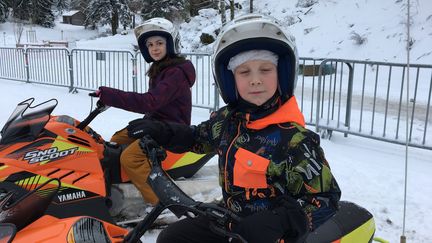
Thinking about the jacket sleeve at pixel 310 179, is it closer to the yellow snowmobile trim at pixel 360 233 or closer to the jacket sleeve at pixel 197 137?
the yellow snowmobile trim at pixel 360 233

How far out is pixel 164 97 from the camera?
138 inches

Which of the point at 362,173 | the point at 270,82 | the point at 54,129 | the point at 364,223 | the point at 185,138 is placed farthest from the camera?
the point at 362,173

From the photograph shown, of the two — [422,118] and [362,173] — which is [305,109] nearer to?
[422,118]

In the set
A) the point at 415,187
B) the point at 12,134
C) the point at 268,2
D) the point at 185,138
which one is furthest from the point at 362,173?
the point at 268,2

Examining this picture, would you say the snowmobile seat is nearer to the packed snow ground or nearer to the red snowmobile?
the red snowmobile

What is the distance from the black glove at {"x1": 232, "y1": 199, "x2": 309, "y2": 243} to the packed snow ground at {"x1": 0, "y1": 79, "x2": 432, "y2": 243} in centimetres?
204

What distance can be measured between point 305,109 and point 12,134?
6.55m

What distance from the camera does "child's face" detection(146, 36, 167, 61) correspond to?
12.0 feet

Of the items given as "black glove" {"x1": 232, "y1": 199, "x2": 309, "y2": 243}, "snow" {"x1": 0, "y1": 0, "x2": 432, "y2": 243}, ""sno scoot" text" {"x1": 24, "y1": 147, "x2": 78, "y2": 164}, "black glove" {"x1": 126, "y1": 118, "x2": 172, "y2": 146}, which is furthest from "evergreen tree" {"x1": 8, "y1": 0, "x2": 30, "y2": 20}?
"black glove" {"x1": 232, "y1": 199, "x2": 309, "y2": 243}

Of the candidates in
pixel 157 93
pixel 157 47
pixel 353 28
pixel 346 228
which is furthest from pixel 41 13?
pixel 346 228

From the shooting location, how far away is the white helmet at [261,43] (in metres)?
1.94

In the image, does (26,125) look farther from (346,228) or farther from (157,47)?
(346,228)

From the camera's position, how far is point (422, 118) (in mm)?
8188

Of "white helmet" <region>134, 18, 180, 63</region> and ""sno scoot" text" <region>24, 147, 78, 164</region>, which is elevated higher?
"white helmet" <region>134, 18, 180, 63</region>
